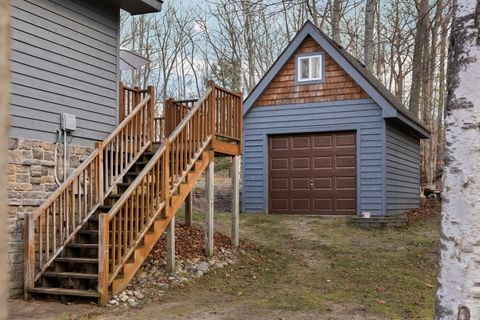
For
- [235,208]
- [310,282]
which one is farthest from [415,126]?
[310,282]

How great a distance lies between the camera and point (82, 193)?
8336 mm

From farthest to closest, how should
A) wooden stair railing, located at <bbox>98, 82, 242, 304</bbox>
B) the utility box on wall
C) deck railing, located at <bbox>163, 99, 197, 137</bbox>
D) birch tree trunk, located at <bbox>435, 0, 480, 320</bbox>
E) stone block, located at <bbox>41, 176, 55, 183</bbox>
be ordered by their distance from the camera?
deck railing, located at <bbox>163, 99, 197, 137</bbox> → the utility box on wall → stone block, located at <bbox>41, 176, 55, 183</bbox> → wooden stair railing, located at <bbox>98, 82, 242, 304</bbox> → birch tree trunk, located at <bbox>435, 0, 480, 320</bbox>

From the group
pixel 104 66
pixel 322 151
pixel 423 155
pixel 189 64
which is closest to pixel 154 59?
pixel 189 64

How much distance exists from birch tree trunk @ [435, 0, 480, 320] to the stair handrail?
459cm

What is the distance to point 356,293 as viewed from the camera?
7258mm

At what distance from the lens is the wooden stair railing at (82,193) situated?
6.96 m

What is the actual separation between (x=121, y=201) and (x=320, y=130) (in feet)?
27.5

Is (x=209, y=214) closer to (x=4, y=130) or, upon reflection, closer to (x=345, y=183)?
(x=345, y=183)

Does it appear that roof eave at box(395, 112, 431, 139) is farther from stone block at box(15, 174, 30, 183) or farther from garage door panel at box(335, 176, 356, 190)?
stone block at box(15, 174, 30, 183)

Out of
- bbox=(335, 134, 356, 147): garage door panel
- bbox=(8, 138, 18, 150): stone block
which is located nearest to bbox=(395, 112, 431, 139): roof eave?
bbox=(335, 134, 356, 147): garage door panel

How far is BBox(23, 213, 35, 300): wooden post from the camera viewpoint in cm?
686

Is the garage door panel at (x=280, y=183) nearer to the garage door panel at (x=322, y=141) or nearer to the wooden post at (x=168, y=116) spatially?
the garage door panel at (x=322, y=141)

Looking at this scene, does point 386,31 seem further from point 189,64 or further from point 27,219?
point 27,219

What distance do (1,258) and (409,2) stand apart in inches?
847
